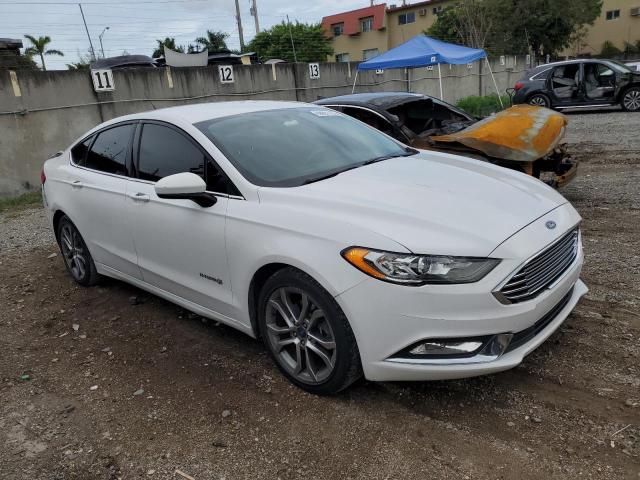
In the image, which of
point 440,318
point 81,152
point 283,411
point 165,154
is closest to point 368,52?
point 81,152

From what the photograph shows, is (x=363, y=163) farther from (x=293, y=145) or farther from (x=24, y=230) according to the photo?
(x=24, y=230)

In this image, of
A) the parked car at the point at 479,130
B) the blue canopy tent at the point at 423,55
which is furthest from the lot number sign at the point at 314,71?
the parked car at the point at 479,130

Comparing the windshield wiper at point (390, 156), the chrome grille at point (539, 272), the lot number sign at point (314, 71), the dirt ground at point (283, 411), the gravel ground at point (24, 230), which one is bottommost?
the dirt ground at point (283, 411)

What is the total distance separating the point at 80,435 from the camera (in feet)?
9.23

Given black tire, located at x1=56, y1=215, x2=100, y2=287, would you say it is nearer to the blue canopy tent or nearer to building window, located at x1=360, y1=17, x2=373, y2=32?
the blue canopy tent

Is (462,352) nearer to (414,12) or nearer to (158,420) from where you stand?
(158,420)

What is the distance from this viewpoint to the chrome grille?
245cm

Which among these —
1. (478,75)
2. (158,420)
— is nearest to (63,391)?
(158,420)

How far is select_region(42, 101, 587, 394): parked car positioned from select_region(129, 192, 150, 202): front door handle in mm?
12

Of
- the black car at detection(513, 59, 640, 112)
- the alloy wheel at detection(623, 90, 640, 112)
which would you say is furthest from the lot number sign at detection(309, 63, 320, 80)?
the alloy wheel at detection(623, 90, 640, 112)

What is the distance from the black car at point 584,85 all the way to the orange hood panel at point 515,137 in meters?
11.2

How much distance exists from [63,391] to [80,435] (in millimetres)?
565

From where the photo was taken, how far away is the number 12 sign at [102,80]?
10758mm

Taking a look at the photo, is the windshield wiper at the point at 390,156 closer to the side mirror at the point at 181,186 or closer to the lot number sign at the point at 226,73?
the side mirror at the point at 181,186
